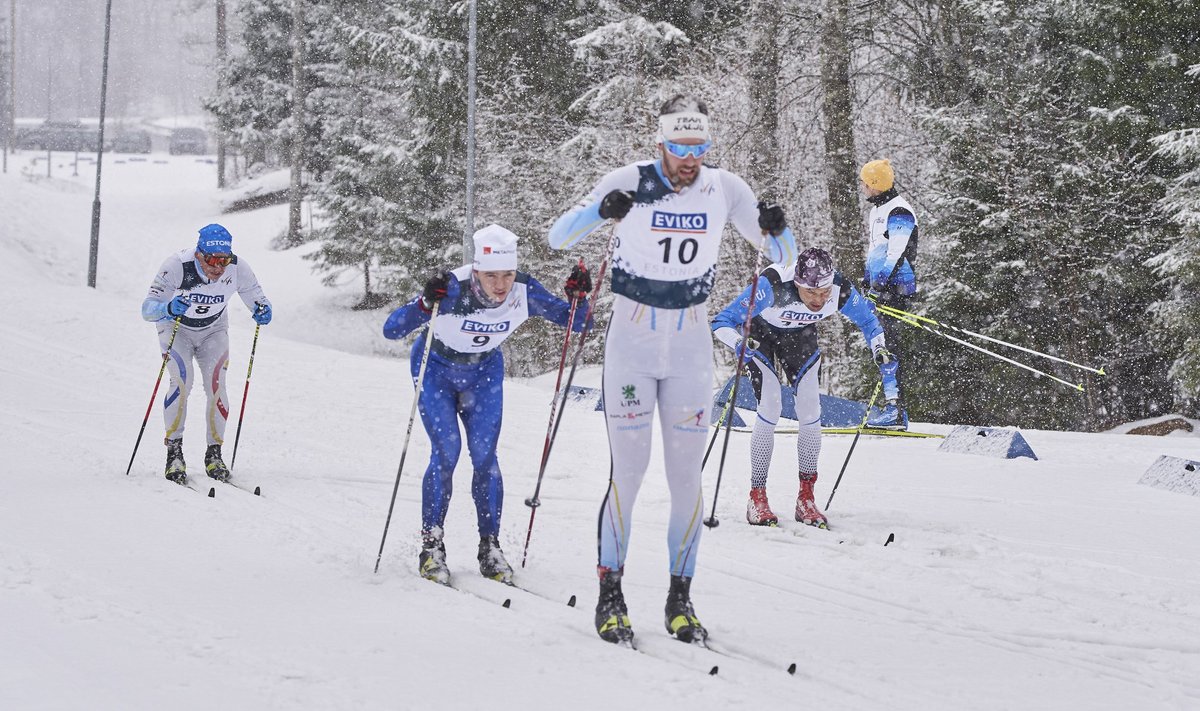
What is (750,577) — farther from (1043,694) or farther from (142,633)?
(142,633)

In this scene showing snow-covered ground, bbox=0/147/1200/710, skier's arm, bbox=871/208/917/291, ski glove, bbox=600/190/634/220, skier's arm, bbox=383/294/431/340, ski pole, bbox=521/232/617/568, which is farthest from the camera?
skier's arm, bbox=871/208/917/291

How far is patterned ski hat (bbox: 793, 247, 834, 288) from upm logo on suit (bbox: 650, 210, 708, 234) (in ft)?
8.26

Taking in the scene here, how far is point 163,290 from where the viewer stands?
820 centimetres

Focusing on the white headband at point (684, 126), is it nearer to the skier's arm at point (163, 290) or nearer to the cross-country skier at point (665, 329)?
the cross-country skier at point (665, 329)

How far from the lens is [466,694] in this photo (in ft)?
13.4

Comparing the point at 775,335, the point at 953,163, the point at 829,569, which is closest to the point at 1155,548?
the point at 829,569

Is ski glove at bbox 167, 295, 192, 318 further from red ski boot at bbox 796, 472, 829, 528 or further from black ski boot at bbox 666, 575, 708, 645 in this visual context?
black ski boot at bbox 666, 575, 708, 645

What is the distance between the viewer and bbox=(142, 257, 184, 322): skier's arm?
8.12 metres

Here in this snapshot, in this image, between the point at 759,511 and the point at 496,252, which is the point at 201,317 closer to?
the point at 496,252

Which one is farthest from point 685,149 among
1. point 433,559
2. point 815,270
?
point 815,270

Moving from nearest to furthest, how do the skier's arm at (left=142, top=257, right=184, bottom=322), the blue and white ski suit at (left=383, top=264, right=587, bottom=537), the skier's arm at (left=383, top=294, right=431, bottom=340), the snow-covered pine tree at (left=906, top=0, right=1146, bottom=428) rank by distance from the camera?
the skier's arm at (left=383, top=294, right=431, bottom=340), the blue and white ski suit at (left=383, top=264, right=587, bottom=537), the skier's arm at (left=142, top=257, right=184, bottom=322), the snow-covered pine tree at (left=906, top=0, right=1146, bottom=428)

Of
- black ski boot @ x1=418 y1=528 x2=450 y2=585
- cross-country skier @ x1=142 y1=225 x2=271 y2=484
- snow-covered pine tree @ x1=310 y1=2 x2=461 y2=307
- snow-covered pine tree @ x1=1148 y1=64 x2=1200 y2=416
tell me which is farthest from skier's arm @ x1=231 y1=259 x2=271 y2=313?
snow-covered pine tree @ x1=310 y1=2 x2=461 y2=307

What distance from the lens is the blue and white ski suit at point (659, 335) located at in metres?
4.79

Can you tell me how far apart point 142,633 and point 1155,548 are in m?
5.63
